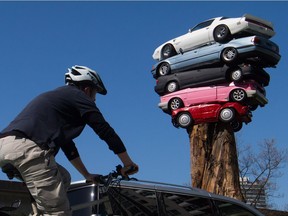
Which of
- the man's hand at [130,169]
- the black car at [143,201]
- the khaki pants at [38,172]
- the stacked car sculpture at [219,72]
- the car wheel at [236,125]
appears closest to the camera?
the khaki pants at [38,172]

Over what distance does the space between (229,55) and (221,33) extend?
3.49 feet

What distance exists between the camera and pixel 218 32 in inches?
599

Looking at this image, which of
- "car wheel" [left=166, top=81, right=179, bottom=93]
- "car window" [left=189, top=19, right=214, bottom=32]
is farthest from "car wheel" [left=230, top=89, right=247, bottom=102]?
"car window" [left=189, top=19, right=214, bottom=32]

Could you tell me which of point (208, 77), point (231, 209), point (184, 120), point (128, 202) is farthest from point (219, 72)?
point (128, 202)

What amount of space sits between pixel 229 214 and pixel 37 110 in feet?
10.4

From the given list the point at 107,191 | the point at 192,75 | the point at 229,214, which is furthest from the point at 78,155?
the point at 192,75

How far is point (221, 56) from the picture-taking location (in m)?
14.5

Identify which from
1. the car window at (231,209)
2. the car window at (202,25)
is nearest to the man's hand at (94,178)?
the car window at (231,209)

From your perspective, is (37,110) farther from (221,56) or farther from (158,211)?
(221,56)

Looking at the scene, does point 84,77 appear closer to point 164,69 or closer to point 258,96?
point 258,96

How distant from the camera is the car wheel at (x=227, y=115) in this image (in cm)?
1408

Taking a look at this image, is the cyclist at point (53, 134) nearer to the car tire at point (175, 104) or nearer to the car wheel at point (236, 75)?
the car wheel at point (236, 75)

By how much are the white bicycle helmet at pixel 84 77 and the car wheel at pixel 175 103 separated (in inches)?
439

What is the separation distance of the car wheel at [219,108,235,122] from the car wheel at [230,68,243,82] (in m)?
0.83
